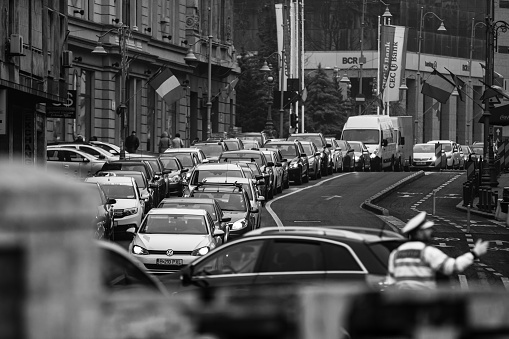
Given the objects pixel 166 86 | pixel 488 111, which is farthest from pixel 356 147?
pixel 488 111

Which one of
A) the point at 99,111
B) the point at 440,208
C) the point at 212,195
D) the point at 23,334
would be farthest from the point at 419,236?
the point at 99,111

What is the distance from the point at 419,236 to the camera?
1005 cm

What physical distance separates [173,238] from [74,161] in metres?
22.3

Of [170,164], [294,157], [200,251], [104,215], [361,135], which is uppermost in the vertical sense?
[361,135]

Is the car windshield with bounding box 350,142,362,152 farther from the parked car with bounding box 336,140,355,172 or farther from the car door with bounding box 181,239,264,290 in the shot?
the car door with bounding box 181,239,264,290

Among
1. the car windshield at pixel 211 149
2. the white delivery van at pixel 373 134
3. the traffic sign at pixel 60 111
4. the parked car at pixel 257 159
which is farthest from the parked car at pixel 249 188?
the white delivery van at pixel 373 134

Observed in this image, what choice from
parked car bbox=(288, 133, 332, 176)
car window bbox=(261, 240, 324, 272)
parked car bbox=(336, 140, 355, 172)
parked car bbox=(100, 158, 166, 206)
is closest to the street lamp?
parked car bbox=(288, 133, 332, 176)

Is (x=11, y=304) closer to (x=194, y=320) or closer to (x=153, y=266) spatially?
(x=194, y=320)

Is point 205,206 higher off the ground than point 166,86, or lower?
lower

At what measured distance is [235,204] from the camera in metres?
28.5

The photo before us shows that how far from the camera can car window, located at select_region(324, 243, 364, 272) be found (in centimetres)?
1116

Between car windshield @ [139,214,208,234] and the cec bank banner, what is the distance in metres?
66.0

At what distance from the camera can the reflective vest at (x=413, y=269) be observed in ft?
31.7

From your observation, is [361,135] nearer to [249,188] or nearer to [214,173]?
[214,173]
